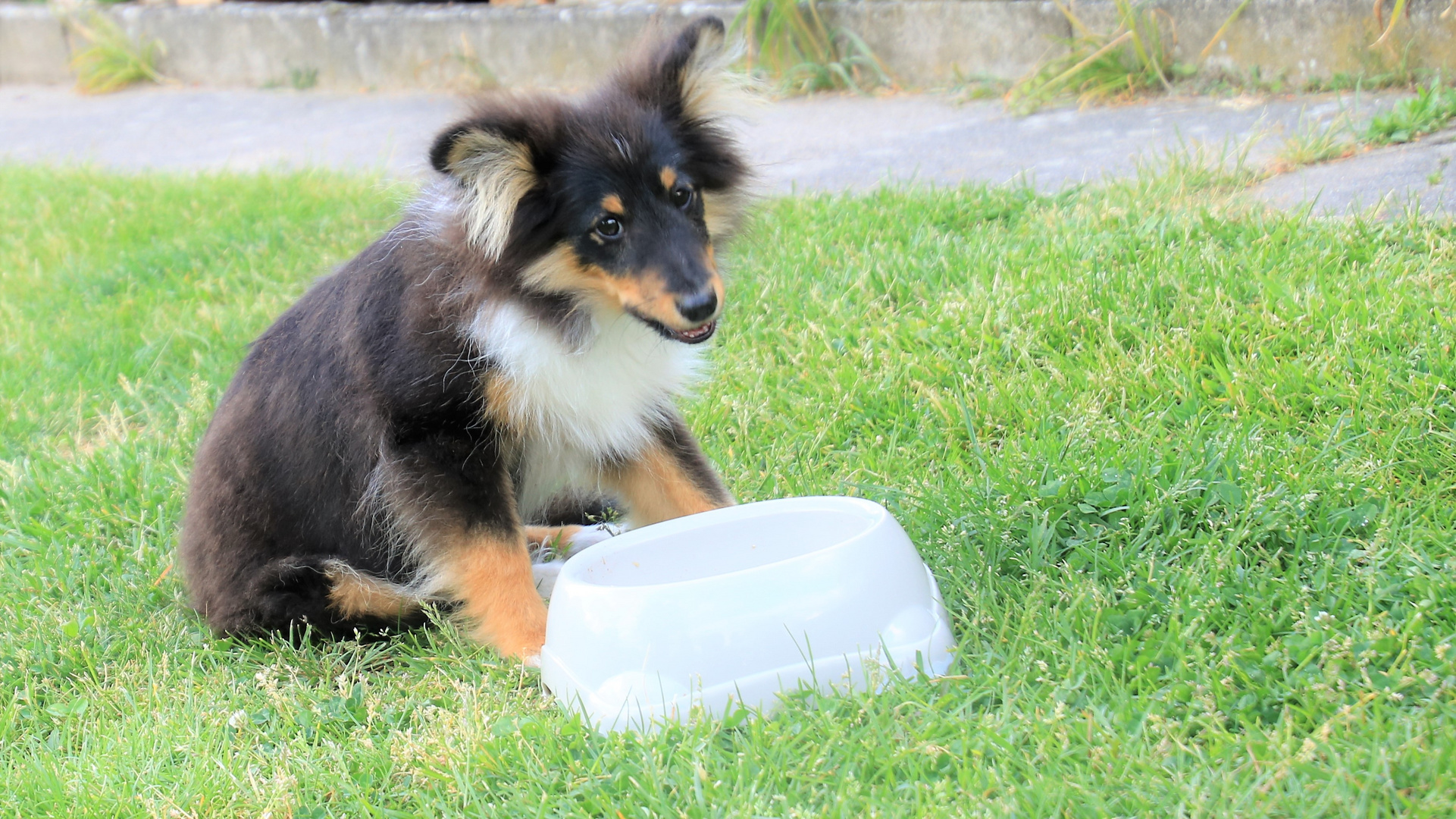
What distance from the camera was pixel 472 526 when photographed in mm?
3066

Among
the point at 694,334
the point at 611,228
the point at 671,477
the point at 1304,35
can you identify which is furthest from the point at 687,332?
the point at 1304,35

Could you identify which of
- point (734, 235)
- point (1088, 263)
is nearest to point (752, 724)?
point (734, 235)

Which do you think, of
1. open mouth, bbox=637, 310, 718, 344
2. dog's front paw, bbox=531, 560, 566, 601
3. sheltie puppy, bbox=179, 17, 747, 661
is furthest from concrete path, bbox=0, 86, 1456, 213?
dog's front paw, bbox=531, 560, 566, 601

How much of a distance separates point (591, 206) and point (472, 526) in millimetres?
885

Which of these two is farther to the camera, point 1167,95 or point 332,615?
point 1167,95

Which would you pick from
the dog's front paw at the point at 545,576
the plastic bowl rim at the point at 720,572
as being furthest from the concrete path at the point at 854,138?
the dog's front paw at the point at 545,576

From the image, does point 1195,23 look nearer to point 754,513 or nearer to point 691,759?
point 754,513

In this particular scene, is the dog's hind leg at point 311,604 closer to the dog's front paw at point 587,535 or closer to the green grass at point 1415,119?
the dog's front paw at point 587,535

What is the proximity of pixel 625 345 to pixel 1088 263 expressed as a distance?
196cm

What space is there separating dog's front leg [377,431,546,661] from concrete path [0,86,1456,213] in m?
0.77

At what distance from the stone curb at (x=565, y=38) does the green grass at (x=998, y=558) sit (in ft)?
6.13

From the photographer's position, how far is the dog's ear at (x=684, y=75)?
3.19 m

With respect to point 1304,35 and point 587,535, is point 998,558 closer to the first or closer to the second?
point 587,535

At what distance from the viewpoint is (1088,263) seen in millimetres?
4316
